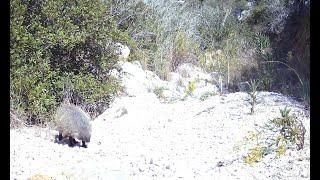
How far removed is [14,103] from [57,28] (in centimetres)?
127

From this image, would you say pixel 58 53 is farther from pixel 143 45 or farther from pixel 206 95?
pixel 143 45

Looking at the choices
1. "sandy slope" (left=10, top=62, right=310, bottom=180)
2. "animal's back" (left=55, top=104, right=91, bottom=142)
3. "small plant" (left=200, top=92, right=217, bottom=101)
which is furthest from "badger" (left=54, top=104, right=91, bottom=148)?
"small plant" (left=200, top=92, right=217, bottom=101)

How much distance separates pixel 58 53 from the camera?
7125mm

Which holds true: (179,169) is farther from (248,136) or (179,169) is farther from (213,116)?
(213,116)

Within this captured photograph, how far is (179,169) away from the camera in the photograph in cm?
456

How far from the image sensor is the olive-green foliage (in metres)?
6.23

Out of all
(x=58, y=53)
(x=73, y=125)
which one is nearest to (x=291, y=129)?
(x=73, y=125)

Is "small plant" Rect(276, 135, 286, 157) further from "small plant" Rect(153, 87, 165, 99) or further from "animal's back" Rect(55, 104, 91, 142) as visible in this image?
"small plant" Rect(153, 87, 165, 99)

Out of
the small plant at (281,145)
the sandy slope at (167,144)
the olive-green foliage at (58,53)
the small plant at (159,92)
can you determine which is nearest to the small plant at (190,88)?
the sandy slope at (167,144)

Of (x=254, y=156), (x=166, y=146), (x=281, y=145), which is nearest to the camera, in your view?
(x=254, y=156)

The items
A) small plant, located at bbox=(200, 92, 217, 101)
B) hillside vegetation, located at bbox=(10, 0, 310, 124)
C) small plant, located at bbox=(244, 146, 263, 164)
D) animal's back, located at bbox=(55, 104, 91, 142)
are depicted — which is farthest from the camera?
small plant, located at bbox=(200, 92, 217, 101)

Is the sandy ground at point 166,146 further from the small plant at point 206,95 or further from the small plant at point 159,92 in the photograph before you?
the small plant at point 159,92

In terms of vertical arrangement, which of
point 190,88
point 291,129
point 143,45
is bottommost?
point 291,129
